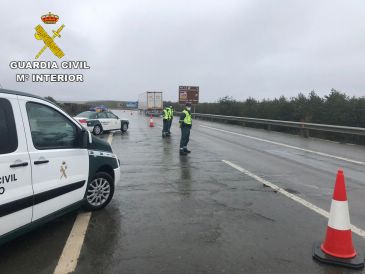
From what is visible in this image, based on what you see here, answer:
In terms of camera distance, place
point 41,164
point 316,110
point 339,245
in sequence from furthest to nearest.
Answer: point 316,110
point 41,164
point 339,245

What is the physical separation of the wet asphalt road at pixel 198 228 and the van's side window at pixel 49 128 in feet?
3.83

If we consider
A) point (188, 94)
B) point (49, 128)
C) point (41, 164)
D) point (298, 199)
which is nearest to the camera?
point (41, 164)

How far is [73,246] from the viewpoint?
4.35 meters

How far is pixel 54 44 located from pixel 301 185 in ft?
56.6

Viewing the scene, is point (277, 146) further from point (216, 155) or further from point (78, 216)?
point (78, 216)

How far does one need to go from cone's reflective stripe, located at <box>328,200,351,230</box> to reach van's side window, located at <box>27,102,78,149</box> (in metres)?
3.43

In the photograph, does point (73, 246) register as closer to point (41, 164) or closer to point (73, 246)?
point (73, 246)

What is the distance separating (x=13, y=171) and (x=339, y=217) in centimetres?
363

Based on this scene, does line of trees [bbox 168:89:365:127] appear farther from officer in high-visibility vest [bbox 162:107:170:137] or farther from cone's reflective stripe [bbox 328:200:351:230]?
cone's reflective stripe [bbox 328:200:351:230]

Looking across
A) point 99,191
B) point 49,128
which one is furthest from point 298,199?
point 49,128

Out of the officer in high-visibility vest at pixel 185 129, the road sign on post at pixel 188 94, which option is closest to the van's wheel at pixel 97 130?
the officer in high-visibility vest at pixel 185 129

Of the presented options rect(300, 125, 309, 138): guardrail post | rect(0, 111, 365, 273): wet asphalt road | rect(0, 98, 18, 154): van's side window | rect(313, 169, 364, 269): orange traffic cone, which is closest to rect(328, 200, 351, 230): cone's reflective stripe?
rect(313, 169, 364, 269): orange traffic cone

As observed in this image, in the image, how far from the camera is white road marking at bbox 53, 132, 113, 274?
3.80m

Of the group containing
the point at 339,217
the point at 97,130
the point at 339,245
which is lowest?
the point at 97,130
